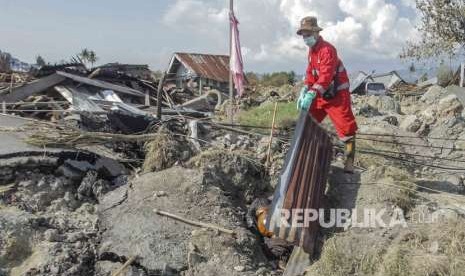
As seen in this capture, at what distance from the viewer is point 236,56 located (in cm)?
834

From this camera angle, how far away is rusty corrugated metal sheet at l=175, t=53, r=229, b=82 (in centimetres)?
2112

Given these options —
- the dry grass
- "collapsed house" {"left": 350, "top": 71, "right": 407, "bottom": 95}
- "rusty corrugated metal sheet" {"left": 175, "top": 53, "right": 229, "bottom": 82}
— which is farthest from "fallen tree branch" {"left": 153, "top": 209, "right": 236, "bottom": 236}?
"collapsed house" {"left": 350, "top": 71, "right": 407, "bottom": 95}

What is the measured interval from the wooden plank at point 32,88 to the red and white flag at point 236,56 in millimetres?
3602

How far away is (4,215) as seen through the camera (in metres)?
4.64

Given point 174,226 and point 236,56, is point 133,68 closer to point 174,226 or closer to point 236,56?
point 236,56

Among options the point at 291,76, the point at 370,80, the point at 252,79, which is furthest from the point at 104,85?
the point at 291,76

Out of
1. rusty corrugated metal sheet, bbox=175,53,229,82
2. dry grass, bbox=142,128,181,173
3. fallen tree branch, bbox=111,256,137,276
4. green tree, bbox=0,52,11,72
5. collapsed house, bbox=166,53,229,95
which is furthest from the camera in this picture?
rusty corrugated metal sheet, bbox=175,53,229,82

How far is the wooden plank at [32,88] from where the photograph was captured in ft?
30.0

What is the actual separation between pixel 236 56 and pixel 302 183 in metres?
3.90

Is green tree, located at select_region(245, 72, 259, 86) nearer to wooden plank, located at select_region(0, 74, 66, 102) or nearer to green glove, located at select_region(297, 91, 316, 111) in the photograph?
wooden plank, located at select_region(0, 74, 66, 102)

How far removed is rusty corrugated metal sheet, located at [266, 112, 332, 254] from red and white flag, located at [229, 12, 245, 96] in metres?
3.41

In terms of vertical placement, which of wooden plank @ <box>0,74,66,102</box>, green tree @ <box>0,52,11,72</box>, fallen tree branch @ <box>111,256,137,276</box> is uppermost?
green tree @ <box>0,52,11,72</box>

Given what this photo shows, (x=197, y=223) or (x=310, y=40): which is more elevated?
(x=310, y=40)

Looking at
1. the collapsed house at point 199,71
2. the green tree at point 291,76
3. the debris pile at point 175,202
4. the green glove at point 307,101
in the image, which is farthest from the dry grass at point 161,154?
the green tree at point 291,76
